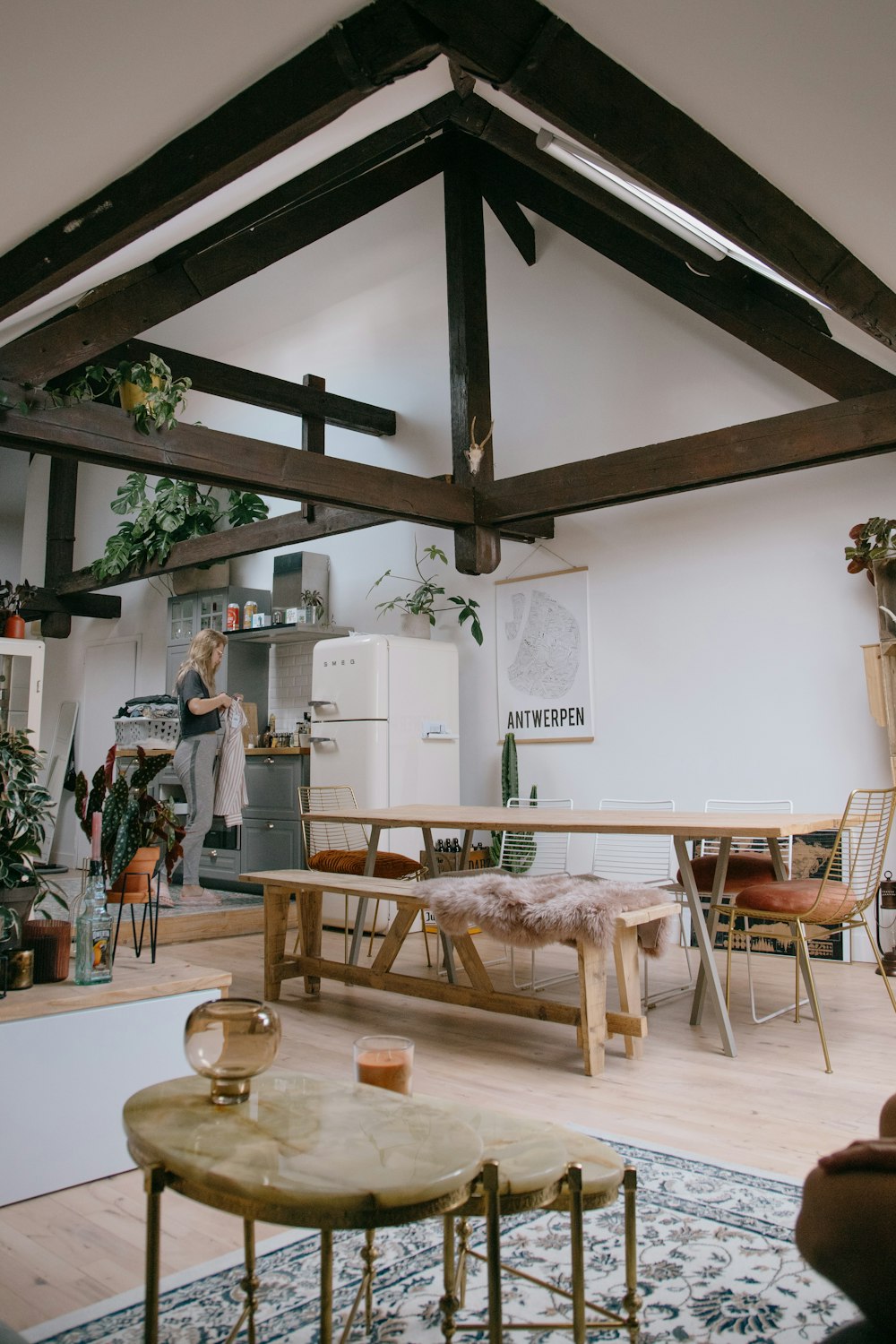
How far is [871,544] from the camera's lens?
16.5 feet

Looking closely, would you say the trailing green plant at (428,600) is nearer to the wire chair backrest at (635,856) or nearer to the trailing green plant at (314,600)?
the trailing green plant at (314,600)

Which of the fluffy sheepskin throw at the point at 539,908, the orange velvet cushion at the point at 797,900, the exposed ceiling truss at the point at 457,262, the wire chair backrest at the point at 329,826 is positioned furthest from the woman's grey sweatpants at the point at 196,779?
the orange velvet cushion at the point at 797,900

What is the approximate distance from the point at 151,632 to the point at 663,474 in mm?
6070

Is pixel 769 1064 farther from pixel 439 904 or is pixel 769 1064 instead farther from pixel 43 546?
pixel 43 546

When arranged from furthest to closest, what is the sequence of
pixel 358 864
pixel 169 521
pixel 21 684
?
1. pixel 169 521
2. pixel 21 684
3. pixel 358 864

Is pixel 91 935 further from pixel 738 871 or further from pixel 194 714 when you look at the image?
pixel 194 714

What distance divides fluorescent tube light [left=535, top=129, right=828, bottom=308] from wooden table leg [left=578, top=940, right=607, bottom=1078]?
2518 mm

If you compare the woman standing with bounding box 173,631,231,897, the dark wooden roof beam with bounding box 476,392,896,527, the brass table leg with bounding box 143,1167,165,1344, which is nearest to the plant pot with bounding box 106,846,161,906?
the brass table leg with bounding box 143,1167,165,1344

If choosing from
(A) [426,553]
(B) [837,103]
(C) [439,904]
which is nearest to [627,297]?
(A) [426,553]

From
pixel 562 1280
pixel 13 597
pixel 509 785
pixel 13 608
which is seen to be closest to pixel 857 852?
pixel 562 1280

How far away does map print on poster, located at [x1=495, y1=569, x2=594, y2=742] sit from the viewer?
652cm

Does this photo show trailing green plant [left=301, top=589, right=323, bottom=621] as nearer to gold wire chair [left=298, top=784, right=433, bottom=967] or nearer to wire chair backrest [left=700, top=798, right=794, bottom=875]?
gold wire chair [left=298, top=784, right=433, bottom=967]

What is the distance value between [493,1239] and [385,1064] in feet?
1.40

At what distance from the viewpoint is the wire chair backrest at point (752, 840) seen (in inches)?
185
